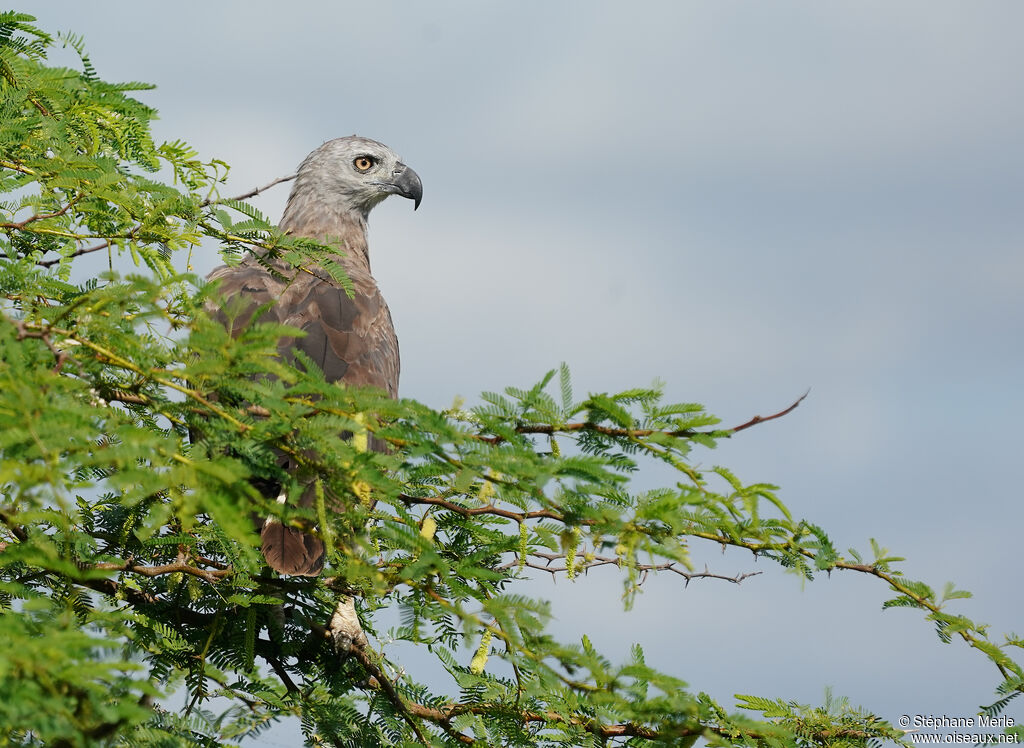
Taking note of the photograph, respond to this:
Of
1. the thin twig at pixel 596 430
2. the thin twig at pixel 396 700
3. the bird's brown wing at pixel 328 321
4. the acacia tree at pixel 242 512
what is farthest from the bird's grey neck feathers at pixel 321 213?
the thin twig at pixel 596 430

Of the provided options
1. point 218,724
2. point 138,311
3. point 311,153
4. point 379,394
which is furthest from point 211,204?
point 311,153

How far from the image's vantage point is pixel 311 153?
368 inches

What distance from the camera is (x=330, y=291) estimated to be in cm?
614

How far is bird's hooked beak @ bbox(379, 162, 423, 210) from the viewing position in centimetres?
918

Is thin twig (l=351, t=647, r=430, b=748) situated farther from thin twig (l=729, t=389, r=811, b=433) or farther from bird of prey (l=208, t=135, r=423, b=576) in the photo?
thin twig (l=729, t=389, r=811, b=433)

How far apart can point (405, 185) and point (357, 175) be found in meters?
0.43

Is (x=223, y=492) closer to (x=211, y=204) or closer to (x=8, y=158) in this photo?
(x=211, y=204)

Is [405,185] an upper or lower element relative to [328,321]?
upper

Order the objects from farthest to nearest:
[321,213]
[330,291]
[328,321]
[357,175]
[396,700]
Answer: [357,175] < [321,213] < [330,291] < [328,321] < [396,700]

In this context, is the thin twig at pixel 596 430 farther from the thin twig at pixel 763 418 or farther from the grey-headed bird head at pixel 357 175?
the grey-headed bird head at pixel 357 175

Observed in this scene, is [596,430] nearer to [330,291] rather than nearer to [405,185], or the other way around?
[330,291]

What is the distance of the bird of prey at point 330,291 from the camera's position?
14.0ft

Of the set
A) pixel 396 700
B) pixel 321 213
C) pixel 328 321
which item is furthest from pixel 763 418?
pixel 321 213

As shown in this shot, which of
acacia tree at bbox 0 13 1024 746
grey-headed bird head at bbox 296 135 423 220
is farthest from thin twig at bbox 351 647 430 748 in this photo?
grey-headed bird head at bbox 296 135 423 220
